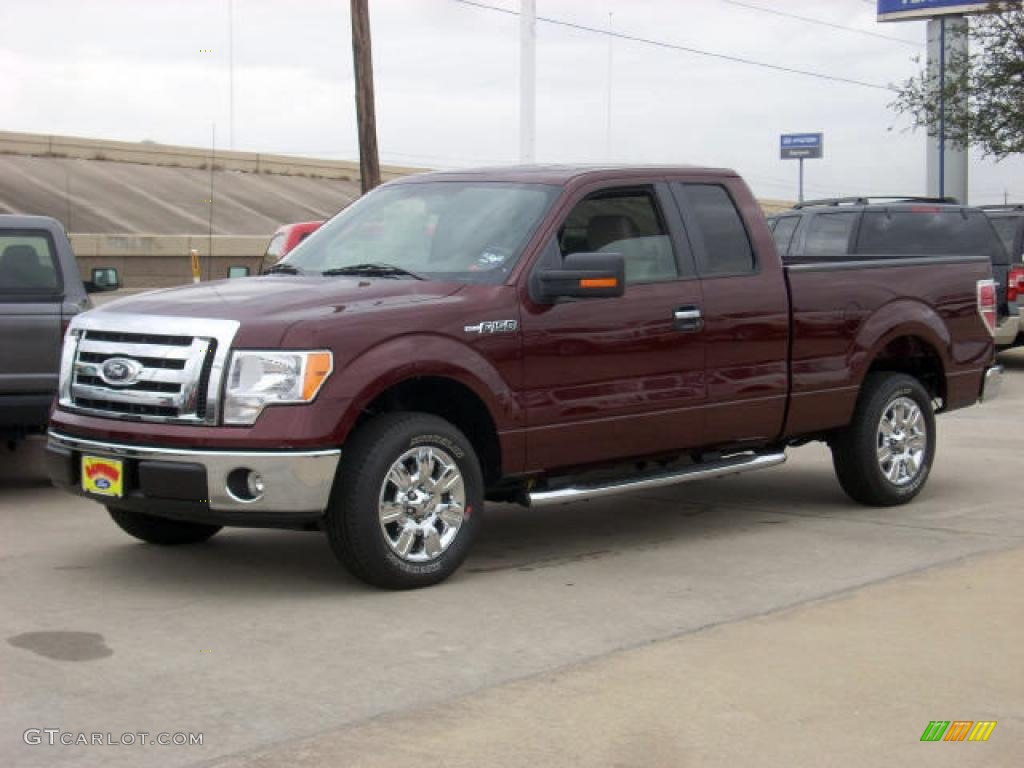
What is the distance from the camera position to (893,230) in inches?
653

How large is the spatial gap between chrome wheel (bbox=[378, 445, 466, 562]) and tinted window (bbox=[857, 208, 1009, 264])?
33.7ft

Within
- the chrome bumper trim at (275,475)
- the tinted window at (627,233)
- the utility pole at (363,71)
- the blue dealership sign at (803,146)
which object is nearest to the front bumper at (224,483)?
the chrome bumper trim at (275,475)

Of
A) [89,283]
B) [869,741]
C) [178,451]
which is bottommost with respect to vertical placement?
[869,741]

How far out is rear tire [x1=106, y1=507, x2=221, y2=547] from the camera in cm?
782

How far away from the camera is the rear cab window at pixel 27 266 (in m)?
9.89

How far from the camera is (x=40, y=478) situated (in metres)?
10.7

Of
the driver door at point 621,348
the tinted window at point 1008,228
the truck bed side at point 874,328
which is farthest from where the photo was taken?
the tinted window at point 1008,228

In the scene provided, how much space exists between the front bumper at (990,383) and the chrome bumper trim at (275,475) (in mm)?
4890

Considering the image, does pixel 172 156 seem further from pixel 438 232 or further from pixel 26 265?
pixel 438 232

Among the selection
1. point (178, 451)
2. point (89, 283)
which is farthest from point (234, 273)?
point (178, 451)

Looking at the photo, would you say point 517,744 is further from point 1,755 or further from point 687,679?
point 1,755

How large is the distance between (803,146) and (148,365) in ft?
285

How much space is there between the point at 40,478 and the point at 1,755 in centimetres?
622

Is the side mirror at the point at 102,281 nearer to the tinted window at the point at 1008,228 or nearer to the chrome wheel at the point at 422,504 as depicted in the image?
the chrome wheel at the point at 422,504
